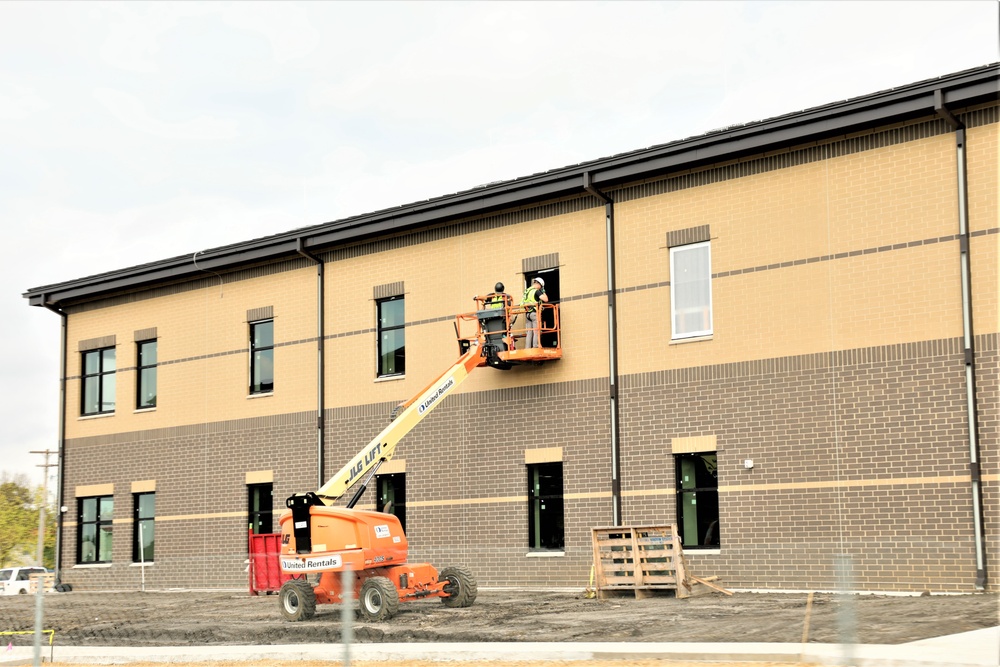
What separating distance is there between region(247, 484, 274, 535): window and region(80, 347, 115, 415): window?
6385 millimetres

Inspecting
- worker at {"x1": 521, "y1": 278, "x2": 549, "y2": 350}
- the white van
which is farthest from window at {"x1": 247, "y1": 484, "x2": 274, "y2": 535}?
the white van

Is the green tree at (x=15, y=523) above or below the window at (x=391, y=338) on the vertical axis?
below

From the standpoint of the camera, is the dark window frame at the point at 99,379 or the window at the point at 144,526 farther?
the dark window frame at the point at 99,379

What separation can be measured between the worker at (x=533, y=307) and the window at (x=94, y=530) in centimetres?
1535

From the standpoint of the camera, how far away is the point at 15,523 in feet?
217

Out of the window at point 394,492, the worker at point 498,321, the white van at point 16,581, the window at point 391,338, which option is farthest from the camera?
the white van at point 16,581

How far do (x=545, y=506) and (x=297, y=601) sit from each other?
23.1 ft

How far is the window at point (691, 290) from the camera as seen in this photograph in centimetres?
2459

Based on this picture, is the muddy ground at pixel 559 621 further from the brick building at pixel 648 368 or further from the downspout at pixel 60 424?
the downspout at pixel 60 424

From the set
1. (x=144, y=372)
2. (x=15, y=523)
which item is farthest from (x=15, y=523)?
(x=144, y=372)

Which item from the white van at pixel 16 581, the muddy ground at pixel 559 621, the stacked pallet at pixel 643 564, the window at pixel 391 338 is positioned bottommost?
the white van at pixel 16 581

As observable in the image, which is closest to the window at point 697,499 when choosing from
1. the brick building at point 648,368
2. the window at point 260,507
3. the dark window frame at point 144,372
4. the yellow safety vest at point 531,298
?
the brick building at point 648,368

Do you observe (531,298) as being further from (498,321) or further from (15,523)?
(15,523)

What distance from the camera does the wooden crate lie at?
21828 mm
